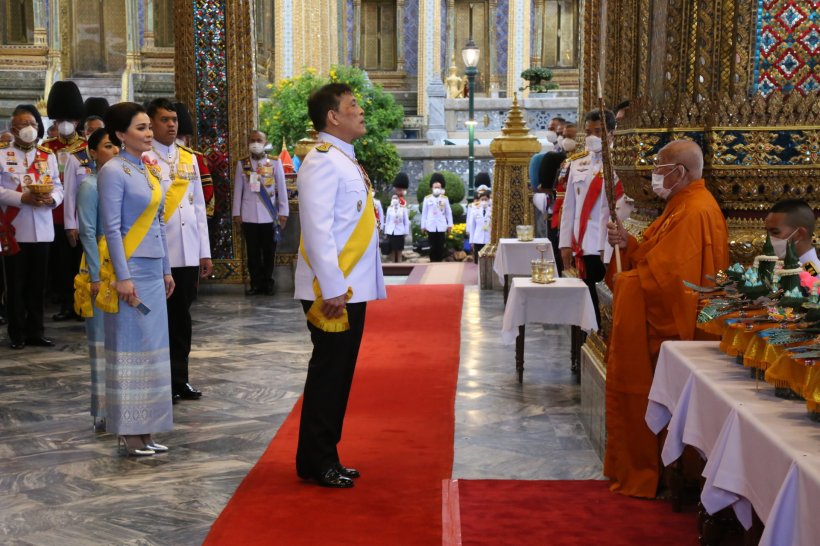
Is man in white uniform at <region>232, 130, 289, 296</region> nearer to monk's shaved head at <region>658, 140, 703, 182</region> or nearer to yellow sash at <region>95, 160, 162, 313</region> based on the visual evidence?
yellow sash at <region>95, 160, 162, 313</region>

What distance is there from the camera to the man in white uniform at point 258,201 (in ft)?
40.8

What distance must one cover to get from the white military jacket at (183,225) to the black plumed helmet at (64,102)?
424 cm

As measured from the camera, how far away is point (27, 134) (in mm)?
9211

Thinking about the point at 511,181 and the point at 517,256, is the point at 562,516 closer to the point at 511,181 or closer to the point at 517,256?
the point at 517,256

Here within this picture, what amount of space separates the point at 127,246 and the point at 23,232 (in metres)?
4.10

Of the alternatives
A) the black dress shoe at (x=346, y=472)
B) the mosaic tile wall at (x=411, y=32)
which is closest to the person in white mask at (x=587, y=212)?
the black dress shoe at (x=346, y=472)

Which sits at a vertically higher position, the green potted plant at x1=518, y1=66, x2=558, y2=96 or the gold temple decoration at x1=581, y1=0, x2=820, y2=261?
the green potted plant at x1=518, y1=66, x2=558, y2=96

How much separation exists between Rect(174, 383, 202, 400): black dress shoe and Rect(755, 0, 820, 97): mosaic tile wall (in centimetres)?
400

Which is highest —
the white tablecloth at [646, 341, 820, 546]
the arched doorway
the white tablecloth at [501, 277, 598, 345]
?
the arched doorway

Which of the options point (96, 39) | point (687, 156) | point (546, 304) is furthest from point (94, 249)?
point (96, 39)

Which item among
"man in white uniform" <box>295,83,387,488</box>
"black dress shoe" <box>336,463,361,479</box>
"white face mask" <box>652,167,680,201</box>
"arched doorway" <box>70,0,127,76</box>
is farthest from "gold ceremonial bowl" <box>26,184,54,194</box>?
"arched doorway" <box>70,0,127,76</box>

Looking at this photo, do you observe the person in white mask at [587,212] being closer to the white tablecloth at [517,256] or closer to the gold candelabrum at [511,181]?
the white tablecloth at [517,256]

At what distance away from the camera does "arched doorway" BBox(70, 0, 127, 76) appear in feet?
78.8

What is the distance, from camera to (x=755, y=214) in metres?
5.09
